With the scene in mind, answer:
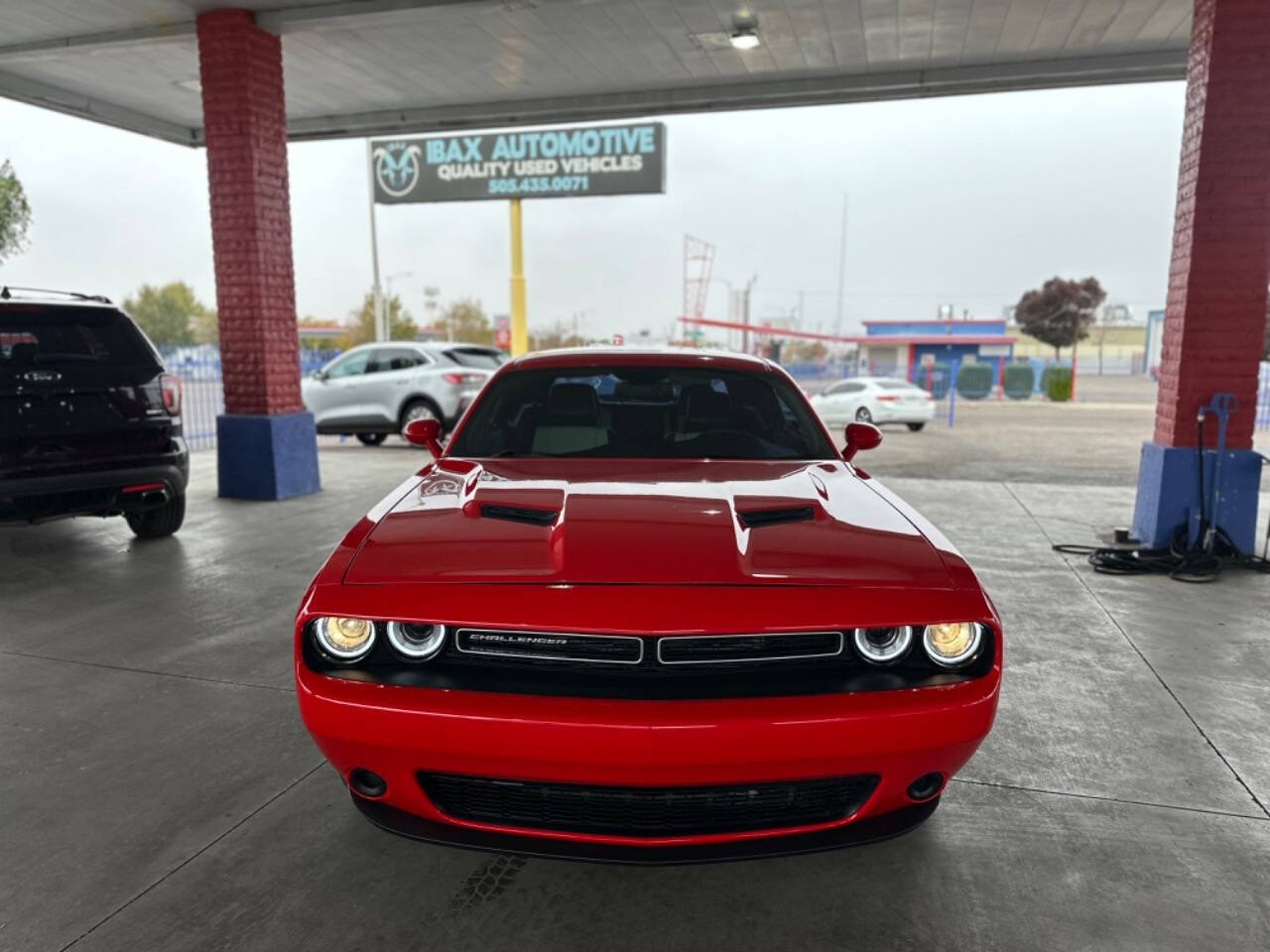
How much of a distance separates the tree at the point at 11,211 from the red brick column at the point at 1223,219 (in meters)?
19.0

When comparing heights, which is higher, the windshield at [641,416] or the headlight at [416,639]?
the windshield at [641,416]

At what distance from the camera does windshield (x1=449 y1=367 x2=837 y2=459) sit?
3.26 m

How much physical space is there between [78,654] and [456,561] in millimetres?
3027

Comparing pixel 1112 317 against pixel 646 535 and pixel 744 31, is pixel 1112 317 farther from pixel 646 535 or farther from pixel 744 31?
A: pixel 646 535

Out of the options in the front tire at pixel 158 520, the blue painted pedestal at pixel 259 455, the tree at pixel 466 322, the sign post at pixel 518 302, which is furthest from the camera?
the tree at pixel 466 322

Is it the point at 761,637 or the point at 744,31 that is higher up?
the point at 744,31

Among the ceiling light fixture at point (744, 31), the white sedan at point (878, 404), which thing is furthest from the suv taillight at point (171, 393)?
the white sedan at point (878, 404)

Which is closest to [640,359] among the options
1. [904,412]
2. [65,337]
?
[65,337]

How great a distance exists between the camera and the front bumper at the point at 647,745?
1.79 m

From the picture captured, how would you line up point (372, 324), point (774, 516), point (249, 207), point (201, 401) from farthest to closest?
point (372, 324) → point (201, 401) → point (249, 207) → point (774, 516)

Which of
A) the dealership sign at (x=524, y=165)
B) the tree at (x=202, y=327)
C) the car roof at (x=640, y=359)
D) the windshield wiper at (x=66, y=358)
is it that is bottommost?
the windshield wiper at (x=66, y=358)

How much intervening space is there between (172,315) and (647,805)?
3724 inches

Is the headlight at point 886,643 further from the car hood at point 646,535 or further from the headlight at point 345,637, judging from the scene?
the headlight at point 345,637

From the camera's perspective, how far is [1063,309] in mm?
51156
